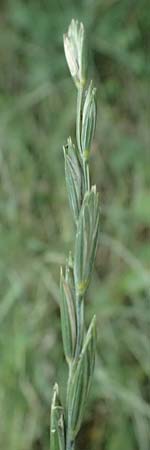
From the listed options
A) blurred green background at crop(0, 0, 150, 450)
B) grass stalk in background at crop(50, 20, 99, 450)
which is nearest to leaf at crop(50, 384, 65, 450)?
grass stalk in background at crop(50, 20, 99, 450)

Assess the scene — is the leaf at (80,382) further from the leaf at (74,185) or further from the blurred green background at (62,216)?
the blurred green background at (62,216)

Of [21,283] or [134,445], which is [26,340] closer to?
[21,283]

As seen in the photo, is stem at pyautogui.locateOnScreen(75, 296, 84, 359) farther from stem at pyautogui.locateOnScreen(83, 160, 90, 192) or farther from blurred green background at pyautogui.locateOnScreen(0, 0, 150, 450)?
blurred green background at pyautogui.locateOnScreen(0, 0, 150, 450)

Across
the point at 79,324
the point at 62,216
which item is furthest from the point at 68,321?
the point at 62,216

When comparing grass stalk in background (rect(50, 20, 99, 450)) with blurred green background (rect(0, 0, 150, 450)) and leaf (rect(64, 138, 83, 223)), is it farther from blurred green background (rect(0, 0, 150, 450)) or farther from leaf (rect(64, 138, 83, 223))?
blurred green background (rect(0, 0, 150, 450))

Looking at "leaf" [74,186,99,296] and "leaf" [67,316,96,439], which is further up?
"leaf" [74,186,99,296]

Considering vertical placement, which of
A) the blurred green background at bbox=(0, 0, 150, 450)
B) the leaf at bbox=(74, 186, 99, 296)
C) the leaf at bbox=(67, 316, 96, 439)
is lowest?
the leaf at bbox=(67, 316, 96, 439)

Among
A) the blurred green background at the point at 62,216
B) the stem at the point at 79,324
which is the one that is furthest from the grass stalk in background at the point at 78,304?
the blurred green background at the point at 62,216

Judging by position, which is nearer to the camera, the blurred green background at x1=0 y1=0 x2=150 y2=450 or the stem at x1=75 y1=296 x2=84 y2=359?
the stem at x1=75 y1=296 x2=84 y2=359

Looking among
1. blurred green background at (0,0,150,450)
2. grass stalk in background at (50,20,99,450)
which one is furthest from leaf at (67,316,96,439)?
blurred green background at (0,0,150,450)
